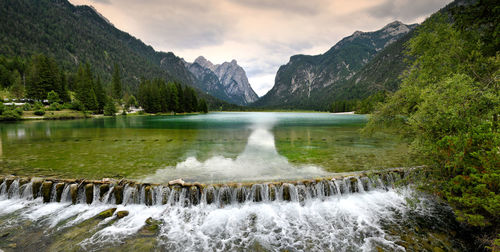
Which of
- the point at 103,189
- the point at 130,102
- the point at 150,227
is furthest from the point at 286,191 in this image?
the point at 130,102

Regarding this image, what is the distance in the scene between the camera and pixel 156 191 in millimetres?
9930

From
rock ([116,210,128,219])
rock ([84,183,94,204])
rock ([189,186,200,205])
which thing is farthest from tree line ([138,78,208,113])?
rock ([189,186,200,205])

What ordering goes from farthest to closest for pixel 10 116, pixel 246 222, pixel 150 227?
pixel 10 116, pixel 246 222, pixel 150 227

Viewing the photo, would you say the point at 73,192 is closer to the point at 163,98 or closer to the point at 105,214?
the point at 105,214

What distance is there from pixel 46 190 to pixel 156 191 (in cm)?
563

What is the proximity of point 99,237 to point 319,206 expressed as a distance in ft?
31.2

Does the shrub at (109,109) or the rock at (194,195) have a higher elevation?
the shrub at (109,109)


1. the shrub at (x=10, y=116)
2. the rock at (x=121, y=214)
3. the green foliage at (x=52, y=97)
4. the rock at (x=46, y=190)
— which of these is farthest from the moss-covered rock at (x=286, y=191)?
the green foliage at (x=52, y=97)

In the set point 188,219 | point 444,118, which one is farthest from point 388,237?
point 188,219

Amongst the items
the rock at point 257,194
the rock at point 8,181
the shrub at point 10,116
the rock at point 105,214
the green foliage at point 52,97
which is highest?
the green foliage at point 52,97

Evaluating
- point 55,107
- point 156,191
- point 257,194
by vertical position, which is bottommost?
point 257,194

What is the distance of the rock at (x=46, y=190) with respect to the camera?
9.88m

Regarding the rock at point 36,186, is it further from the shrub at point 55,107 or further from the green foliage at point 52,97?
the green foliage at point 52,97

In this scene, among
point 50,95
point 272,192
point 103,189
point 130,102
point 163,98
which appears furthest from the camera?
point 130,102
